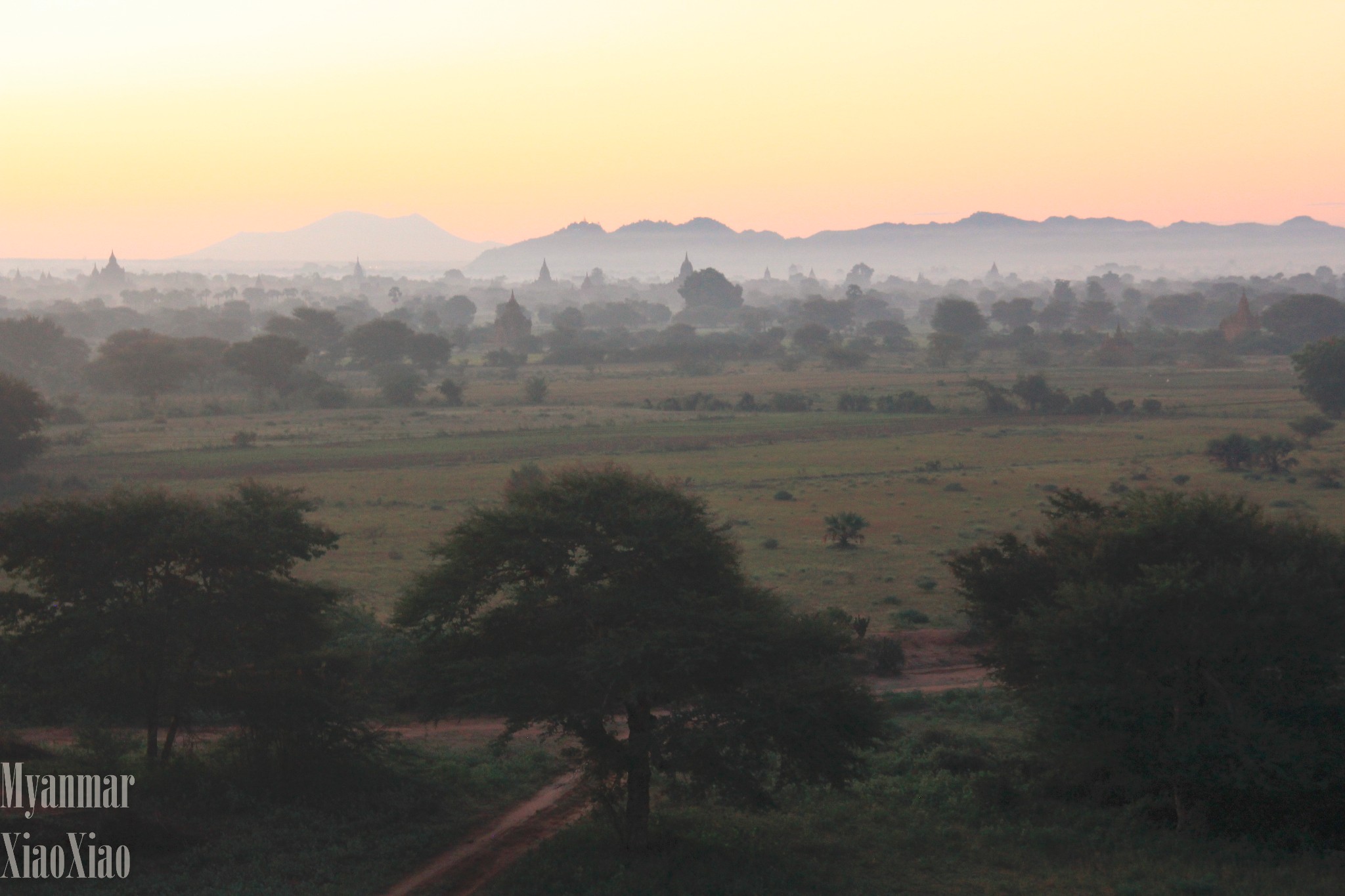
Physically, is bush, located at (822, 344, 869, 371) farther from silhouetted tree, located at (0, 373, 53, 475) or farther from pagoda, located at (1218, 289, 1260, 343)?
silhouetted tree, located at (0, 373, 53, 475)

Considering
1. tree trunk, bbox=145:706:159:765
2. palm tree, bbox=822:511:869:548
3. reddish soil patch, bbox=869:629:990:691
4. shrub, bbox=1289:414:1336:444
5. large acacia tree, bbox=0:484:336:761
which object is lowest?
reddish soil patch, bbox=869:629:990:691

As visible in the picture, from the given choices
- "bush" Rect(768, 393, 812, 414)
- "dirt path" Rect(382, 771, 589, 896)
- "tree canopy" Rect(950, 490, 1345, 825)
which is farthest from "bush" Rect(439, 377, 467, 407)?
"tree canopy" Rect(950, 490, 1345, 825)

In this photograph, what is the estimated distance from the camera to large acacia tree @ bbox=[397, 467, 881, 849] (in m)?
15.8

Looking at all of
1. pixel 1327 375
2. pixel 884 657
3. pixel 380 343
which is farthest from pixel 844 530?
pixel 380 343

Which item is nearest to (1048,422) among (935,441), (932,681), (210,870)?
(935,441)

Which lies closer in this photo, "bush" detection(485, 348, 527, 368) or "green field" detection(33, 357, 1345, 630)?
"green field" detection(33, 357, 1345, 630)

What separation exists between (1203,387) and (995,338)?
185 feet

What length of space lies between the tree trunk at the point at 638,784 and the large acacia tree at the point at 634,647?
0.02 m

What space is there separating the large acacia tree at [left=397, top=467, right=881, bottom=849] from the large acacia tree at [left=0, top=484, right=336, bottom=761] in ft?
9.53

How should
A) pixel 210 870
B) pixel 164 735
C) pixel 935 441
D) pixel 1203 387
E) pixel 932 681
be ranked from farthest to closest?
pixel 1203 387 → pixel 935 441 → pixel 932 681 → pixel 164 735 → pixel 210 870

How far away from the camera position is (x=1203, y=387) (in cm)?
10312

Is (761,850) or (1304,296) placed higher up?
(1304,296)

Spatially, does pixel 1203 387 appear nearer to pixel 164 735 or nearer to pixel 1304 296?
pixel 1304 296

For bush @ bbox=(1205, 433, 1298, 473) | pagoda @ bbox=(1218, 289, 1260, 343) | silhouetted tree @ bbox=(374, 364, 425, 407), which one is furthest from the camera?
pagoda @ bbox=(1218, 289, 1260, 343)
